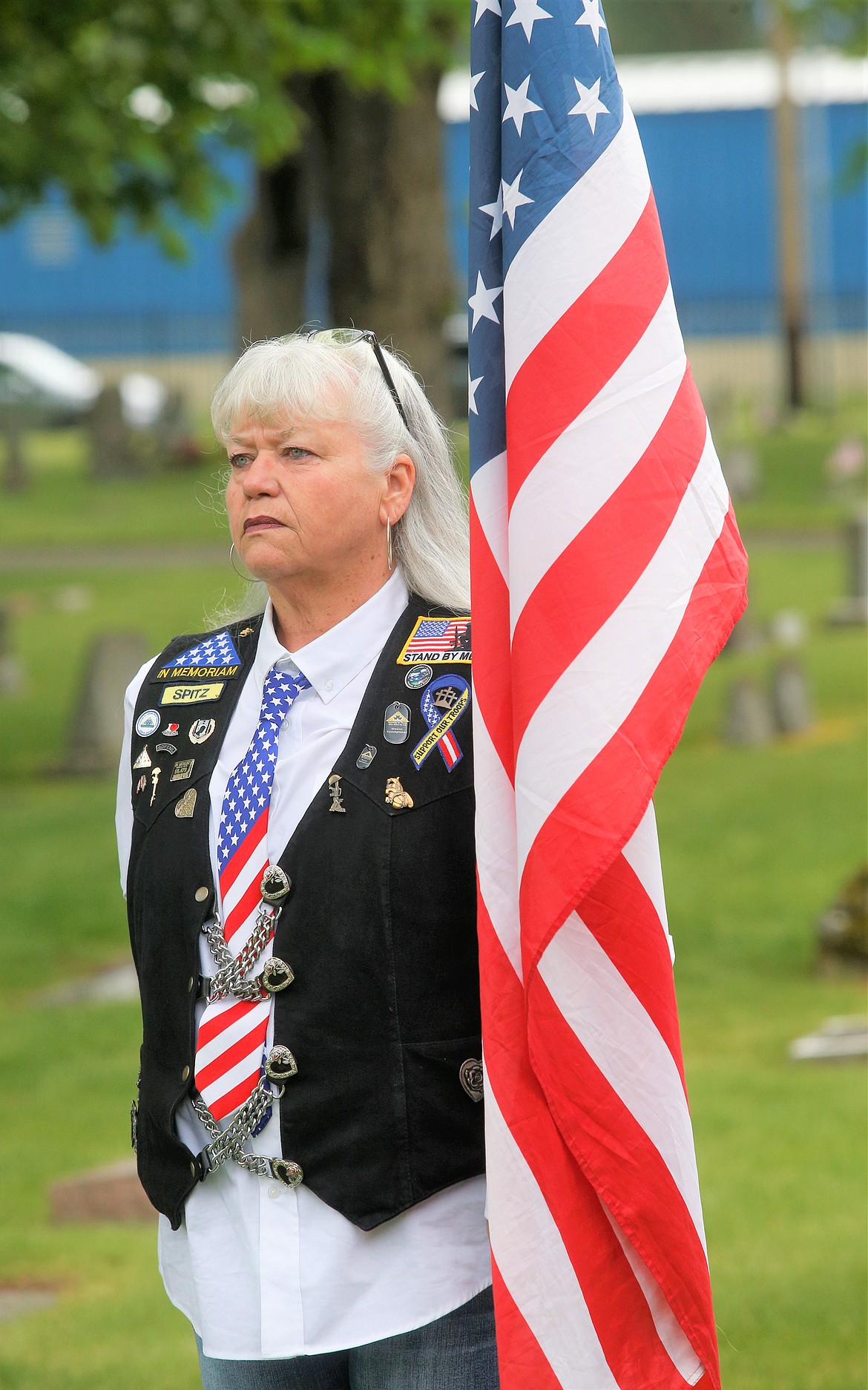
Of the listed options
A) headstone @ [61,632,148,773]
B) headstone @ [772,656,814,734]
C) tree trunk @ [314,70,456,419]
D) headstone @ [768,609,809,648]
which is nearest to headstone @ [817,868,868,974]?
tree trunk @ [314,70,456,419]

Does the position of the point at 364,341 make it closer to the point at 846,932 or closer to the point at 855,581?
the point at 846,932

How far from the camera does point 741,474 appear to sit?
2442cm

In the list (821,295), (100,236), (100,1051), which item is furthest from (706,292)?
(100,1051)

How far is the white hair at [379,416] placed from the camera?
8.40 feet

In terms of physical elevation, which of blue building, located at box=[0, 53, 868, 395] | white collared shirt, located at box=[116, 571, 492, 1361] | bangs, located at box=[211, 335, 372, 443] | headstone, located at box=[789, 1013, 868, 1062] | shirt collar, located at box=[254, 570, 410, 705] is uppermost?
blue building, located at box=[0, 53, 868, 395]

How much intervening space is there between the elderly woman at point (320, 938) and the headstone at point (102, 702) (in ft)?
33.3

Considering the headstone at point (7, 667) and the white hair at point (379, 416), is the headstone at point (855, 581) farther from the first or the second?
the white hair at point (379, 416)

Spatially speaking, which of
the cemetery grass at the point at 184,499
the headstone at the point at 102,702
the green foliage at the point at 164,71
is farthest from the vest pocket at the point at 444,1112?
the cemetery grass at the point at 184,499

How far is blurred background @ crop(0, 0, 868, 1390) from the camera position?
5.42 metres

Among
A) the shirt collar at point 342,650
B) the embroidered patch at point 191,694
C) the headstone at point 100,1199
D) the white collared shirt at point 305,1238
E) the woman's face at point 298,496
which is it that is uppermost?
the woman's face at point 298,496

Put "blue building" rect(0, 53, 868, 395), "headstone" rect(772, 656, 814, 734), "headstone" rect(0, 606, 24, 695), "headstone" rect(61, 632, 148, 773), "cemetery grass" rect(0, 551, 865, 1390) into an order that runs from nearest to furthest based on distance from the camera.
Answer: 1. "cemetery grass" rect(0, 551, 865, 1390)
2. "headstone" rect(61, 632, 148, 773)
3. "headstone" rect(772, 656, 814, 734)
4. "headstone" rect(0, 606, 24, 695)
5. "blue building" rect(0, 53, 868, 395)

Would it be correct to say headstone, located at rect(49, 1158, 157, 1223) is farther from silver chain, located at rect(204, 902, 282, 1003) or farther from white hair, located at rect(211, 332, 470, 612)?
white hair, located at rect(211, 332, 470, 612)

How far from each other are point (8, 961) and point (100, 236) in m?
4.03

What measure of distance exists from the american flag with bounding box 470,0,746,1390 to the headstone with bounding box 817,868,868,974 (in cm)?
639
